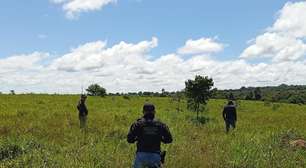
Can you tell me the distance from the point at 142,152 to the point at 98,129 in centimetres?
1363

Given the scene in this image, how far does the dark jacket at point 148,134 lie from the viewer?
27.0 feet

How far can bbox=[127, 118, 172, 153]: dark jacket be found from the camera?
824 centimetres

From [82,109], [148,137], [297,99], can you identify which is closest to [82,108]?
[82,109]

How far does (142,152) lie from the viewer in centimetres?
829

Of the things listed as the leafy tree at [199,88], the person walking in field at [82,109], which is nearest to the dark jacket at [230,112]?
the person walking in field at [82,109]

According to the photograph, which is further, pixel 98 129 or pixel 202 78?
pixel 202 78

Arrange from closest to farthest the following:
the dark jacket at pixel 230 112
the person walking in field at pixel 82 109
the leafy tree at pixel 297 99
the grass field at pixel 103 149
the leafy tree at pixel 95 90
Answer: the grass field at pixel 103 149
the person walking in field at pixel 82 109
the dark jacket at pixel 230 112
the leafy tree at pixel 95 90
the leafy tree at pixel 297 99

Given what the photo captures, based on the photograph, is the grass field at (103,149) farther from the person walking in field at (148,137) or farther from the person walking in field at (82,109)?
the person walking in field at (148,137)

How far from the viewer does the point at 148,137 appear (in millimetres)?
8242

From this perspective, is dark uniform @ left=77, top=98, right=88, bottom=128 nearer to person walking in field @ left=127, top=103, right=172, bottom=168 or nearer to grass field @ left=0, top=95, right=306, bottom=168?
grass field @ left=0, top=95, right=306, bottom=168

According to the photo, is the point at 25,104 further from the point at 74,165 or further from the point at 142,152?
the point at 142,152

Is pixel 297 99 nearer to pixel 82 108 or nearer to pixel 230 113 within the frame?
pixel 230 113

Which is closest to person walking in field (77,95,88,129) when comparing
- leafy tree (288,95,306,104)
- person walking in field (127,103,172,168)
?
person walking in field (127,103,172,168)

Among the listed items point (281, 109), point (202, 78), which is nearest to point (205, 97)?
point (202, 78)
